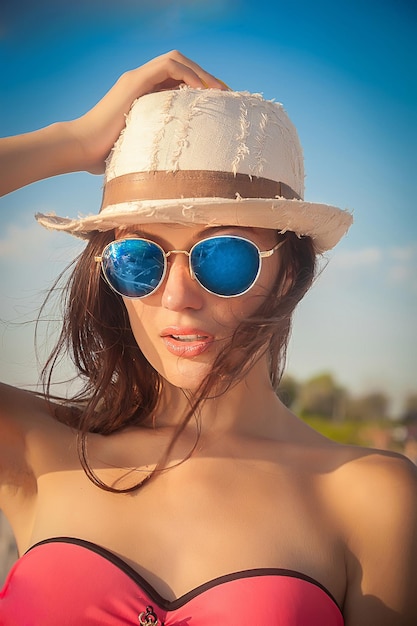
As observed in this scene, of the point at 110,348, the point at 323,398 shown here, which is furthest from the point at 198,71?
the point at 323,398

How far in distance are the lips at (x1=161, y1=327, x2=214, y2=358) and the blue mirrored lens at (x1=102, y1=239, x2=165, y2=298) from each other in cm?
12

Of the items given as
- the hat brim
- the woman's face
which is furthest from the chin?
the hat brim

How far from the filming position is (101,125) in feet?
6.27

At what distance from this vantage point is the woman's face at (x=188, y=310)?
67.6 inches

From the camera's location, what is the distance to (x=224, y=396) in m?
1.96

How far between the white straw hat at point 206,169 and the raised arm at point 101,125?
5 cm

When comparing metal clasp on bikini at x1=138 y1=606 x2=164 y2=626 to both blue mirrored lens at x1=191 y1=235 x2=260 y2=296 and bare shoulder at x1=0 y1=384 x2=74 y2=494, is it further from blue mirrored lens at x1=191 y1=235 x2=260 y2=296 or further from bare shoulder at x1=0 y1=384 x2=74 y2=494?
blue mirrored lens at x1=191 y1=235 x2=260 y2=296

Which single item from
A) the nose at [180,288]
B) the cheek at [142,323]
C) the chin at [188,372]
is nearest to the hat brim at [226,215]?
the nose at [180,288]

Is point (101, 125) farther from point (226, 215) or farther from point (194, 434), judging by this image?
point (194, 434)

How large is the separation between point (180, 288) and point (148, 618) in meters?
0.76

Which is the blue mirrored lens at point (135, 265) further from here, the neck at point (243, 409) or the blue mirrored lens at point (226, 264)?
the neck at point (243, 409)

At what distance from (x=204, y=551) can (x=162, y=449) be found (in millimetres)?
348

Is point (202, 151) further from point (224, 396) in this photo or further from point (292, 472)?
point (292, 472)

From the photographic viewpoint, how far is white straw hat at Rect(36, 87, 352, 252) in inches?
66.4
